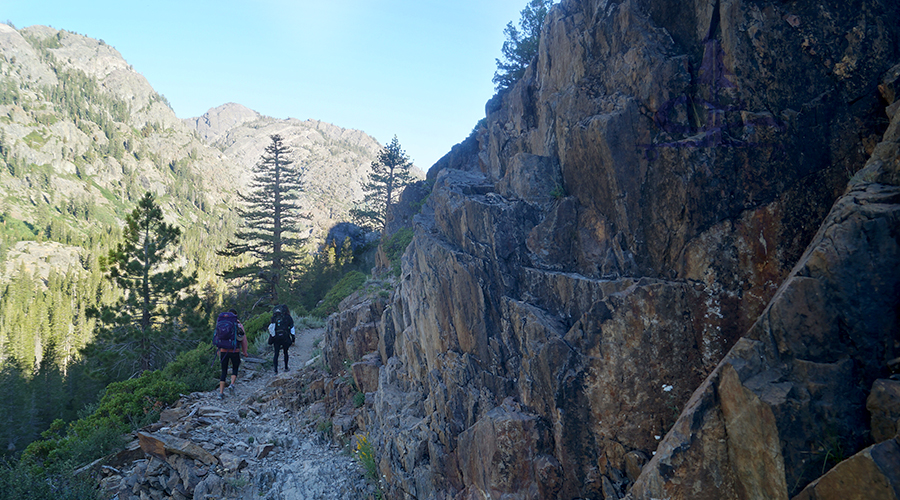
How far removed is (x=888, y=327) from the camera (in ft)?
11.9

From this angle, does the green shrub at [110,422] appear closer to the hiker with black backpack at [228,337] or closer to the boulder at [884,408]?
the hiker with black backpack at [228,337]

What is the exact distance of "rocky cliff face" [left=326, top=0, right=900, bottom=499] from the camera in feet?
12.7

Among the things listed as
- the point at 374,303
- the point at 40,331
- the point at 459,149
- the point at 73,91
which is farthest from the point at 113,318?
the point at 73,91

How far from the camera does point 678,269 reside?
220 inches

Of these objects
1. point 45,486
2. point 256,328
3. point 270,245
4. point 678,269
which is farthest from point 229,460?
point 270,245

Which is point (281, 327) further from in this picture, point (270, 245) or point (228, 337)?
point (270, 245)

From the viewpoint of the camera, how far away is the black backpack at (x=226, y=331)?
37.5 feet

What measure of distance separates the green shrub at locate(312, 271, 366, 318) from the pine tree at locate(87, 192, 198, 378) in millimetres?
7181

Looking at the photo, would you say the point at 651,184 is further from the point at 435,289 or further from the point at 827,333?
the point at 435,289

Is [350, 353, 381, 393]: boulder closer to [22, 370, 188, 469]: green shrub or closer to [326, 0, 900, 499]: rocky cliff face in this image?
[326, 0, 900, 499]: rocky cliff face

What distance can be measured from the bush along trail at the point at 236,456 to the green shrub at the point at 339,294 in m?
12.2

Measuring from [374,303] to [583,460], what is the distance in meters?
9.31

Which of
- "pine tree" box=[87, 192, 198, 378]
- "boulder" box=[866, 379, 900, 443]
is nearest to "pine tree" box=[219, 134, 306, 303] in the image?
"pine tree" box=[87, 192, 198, 378]

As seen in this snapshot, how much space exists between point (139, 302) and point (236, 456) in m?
15.6
